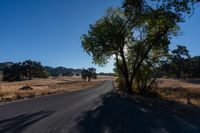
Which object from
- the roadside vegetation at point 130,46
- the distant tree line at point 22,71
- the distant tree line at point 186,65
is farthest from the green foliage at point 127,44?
the distant tree line at point 22,71

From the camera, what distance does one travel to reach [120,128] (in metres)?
12.9

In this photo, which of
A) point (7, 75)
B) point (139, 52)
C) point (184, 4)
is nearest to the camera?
point (184, 4)

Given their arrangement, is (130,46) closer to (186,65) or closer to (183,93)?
(183,93)

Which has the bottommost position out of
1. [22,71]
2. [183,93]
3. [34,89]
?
[183,93]

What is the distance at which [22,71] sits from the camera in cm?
17262

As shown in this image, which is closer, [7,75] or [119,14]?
[119,14]

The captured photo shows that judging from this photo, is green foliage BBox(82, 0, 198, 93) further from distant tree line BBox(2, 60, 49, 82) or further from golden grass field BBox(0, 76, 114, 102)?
distant tree line BBox(2, 60, 49, 82)

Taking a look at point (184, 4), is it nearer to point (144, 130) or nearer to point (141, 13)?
point (141, 13)

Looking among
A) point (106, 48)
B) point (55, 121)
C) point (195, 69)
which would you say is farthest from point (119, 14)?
point (195, 69)

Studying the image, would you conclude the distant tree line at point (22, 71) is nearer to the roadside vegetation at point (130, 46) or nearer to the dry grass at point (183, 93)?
the dry grass at point (183, 93)

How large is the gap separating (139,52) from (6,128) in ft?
113

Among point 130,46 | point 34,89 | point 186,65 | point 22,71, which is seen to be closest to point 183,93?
point 130,46

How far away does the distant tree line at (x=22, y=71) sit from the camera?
A: 166m

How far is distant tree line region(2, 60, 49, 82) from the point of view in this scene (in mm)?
165500
